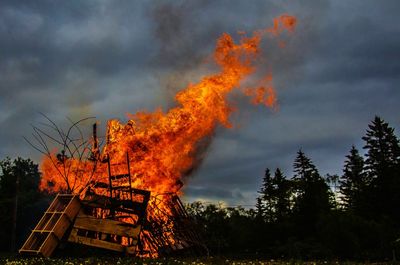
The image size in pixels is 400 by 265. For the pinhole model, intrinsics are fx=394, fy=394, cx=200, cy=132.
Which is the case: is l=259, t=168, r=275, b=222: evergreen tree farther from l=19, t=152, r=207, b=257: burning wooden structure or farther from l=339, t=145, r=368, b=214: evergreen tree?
l=19, t=152, r=207, b=257: burning wooden structure

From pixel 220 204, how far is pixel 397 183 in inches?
1372

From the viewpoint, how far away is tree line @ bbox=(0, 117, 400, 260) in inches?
1304

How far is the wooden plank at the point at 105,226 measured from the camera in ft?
50.5

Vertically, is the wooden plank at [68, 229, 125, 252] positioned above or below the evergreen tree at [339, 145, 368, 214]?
below

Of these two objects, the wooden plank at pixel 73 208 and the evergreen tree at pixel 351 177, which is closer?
the wooden plank at pixel 73 208

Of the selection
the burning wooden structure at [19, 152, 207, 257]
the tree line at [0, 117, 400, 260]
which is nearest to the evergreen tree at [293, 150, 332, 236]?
the tree line at [0, 117, 400, 260]

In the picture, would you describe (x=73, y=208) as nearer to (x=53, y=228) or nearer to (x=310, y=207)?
(x=53, y=228)

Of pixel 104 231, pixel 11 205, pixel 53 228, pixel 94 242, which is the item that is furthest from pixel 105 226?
pixel 11 205

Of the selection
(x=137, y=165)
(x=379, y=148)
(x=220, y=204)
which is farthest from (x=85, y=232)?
(x=220, y=204)

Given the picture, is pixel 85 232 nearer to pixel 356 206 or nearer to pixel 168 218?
pixel 168 218

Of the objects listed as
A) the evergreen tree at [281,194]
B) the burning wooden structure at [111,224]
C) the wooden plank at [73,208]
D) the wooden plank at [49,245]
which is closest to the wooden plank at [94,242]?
the burning wooden structure at [111,224]

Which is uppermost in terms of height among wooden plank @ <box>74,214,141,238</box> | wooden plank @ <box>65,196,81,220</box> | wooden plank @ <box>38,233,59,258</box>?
wooden plank @ <box>65,196,81,220</box>

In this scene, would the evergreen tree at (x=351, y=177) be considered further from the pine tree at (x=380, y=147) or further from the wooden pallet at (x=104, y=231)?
the wooden pallet at (x=104, y=231)

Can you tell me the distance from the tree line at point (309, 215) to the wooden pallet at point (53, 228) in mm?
14604
